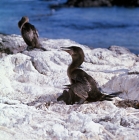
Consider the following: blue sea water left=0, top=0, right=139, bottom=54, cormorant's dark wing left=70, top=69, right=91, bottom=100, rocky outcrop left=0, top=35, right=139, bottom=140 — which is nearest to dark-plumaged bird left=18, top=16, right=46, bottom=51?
rocky outcrop left=0, top=35, right=139, bottom=140

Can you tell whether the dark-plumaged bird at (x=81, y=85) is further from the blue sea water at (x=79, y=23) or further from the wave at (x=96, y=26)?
the wave at (x=96, y=26)

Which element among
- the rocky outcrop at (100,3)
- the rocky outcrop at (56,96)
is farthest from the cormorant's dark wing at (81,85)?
the rocky outcrop at (100,3)

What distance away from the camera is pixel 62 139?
2.33 m

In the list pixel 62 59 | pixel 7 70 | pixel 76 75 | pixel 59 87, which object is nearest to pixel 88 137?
pixel 76 75

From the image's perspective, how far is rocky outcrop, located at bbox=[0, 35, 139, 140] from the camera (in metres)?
2.40

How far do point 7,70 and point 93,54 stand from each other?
147 cm

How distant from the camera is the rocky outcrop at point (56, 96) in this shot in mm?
2400

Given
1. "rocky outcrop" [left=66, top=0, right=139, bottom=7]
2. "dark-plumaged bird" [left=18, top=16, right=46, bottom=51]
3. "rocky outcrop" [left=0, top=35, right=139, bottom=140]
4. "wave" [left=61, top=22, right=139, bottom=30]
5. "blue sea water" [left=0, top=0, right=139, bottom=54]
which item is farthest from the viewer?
"rocky outcrop" [left=66, top=0, right=139, bottom=7]

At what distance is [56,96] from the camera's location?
3.88 meters

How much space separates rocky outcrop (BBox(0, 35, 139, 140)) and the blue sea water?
2.29 m

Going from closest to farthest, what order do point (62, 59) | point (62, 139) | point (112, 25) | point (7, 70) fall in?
point (62, 139)
point (7, 70)
point (62, 59)
point (112, 25)

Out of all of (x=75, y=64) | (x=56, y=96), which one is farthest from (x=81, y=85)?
(x=56, y=96)

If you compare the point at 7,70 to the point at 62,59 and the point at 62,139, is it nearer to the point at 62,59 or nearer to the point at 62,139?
the point at 62,59

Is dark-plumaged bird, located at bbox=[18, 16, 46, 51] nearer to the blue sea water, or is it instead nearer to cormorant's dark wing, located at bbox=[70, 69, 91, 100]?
the blue sea water
